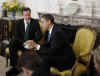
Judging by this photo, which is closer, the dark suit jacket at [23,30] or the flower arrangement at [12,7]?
the dark suit jacket at [23,30]

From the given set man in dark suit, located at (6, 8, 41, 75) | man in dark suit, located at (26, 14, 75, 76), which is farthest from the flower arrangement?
man in dark suit, located at (26, 14, 75, 76)

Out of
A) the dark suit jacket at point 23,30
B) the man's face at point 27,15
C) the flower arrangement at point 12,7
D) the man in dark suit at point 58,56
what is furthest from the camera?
the flower arrangement at point 12,7

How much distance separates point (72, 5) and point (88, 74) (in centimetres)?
143

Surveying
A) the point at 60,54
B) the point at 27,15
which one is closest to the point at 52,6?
the point at 27,15

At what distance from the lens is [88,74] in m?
2.16

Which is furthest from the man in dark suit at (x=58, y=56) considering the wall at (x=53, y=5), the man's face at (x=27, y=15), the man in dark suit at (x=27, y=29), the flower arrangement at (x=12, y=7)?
the flower arrangement at (x=12, y=7)

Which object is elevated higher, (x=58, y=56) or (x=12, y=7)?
(x=12, y=7)

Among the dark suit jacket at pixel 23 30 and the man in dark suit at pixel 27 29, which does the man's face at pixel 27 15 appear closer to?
the man in dark suit at pixel 27 29

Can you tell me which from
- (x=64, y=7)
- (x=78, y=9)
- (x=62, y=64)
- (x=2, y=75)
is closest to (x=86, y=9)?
(x=78, y=9)

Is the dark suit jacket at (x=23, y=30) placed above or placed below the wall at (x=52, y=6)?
below

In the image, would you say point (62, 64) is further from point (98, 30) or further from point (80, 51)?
point (98, 30)

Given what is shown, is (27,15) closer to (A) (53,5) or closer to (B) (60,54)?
(A) (53,5)

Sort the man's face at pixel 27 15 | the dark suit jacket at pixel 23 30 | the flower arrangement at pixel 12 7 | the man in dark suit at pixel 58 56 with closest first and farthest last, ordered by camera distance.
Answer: the man in dark suit at pixel 58 56 < the man's face at pixel 27 15 < the dark suit jacket at pixel 23 30 < the flower arrangement at pixel 12 7

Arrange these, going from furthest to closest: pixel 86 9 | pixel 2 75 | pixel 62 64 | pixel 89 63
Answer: pixel 86 9 → pixel 2 75 → pixel 89 63 → pixel 62 64
